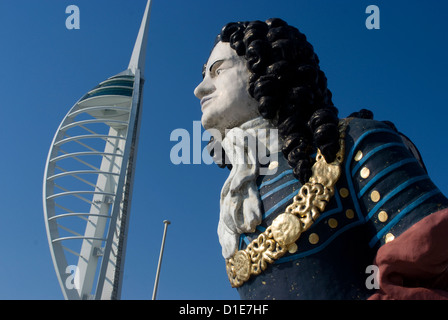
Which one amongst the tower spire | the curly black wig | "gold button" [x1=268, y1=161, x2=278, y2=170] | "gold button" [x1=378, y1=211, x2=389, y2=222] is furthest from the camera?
the tower spire

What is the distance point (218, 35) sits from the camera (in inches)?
143

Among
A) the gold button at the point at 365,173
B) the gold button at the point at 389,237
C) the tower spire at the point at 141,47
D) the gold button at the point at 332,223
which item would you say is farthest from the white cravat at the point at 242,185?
the tower spire at the point at 141,47

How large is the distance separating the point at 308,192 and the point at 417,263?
65cm

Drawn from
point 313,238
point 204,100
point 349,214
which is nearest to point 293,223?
point 313,238

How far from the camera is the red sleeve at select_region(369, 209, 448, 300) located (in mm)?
2273

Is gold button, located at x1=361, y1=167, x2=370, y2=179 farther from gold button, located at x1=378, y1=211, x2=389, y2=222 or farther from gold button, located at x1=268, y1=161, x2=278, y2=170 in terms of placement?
gold button, located at x1=268, y1=161, x2=278, y2=170

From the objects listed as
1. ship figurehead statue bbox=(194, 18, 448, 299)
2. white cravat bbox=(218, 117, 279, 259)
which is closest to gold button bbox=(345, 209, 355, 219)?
ship figurehead statue bbox=(194, 18, 448, 299)

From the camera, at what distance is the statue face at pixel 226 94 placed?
3.19m

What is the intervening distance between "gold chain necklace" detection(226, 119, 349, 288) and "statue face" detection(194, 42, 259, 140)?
63 centimetres

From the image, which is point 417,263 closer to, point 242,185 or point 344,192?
point 344,192

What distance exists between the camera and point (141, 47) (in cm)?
4347

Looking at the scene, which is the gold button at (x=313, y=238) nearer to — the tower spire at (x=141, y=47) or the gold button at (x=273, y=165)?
the gold button at (x=273, y=165)
